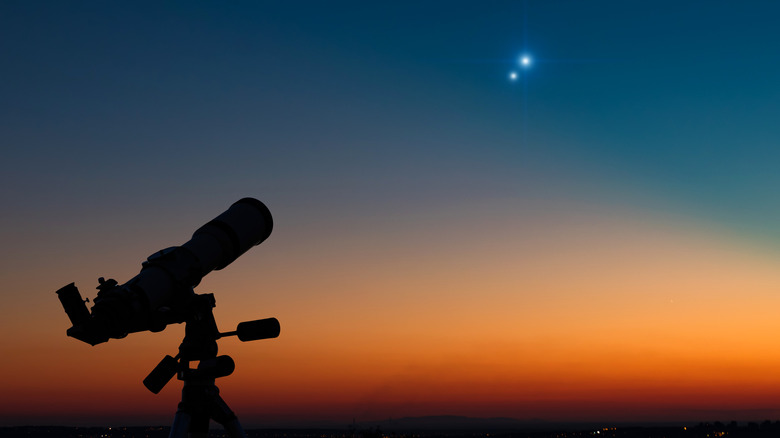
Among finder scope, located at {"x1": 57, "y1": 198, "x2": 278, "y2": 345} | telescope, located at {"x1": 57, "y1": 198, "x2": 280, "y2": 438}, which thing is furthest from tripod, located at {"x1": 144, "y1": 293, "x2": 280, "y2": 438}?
finder scope, located at {"x1": 57, "y1": 198, "x2": 278, "y2": 345}

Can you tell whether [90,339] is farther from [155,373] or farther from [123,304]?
[155,373]

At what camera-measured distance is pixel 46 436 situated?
191250 millimetres

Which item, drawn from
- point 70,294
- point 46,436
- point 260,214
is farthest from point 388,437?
point 46,436

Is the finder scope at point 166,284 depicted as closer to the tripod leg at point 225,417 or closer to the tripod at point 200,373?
the tripod at point 200,373

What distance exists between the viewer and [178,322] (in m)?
7.87

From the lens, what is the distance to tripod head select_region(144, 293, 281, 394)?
760 centimetres

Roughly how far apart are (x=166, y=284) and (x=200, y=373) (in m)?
1.05

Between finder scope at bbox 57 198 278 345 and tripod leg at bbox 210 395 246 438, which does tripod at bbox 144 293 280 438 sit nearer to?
tripod leg at bbox 210 395 246 438

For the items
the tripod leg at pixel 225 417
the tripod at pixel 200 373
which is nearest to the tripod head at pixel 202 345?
the tripod at pixel 200 373

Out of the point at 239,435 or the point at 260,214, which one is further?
the point at 260,214

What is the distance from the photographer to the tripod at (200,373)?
24.6ft

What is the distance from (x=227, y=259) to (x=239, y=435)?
2.38 metres

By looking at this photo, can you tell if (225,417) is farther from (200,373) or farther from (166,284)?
(166,284)

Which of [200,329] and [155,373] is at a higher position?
[200,329]
